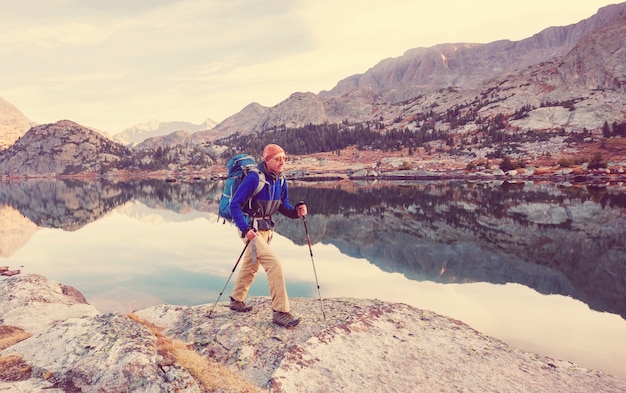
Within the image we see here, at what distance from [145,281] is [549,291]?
2156cm

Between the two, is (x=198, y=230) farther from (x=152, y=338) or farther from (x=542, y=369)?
(x=542, y=369)

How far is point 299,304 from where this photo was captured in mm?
13188

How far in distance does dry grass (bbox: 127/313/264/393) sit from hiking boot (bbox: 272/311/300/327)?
6.99ft

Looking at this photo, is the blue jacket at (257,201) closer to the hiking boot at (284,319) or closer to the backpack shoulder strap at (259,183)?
the backpack shoulder strap at (259,183)

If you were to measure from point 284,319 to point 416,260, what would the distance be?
17.4 metres

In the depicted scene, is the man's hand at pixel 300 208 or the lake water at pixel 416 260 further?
the lake water at pixel 416 260

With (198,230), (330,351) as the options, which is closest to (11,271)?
(198,230)

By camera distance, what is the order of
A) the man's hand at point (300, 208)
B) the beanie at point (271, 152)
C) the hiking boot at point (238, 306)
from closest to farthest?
the beanie at point (271, 152) < the man's hand at point (300, 208) < the hiking boot at point (238, 306)

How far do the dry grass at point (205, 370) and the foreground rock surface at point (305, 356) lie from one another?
174mm

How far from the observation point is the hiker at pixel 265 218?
32.1ft

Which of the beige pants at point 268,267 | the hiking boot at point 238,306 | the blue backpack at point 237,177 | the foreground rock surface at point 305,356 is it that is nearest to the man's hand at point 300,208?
the beige pants at point 268,267

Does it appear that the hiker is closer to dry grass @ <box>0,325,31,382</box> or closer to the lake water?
dry grass @ <box>0,325,31,382</box>

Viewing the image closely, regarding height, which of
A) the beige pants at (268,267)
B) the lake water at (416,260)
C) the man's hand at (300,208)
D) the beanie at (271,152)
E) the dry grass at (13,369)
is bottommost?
the lake water at (416,260)

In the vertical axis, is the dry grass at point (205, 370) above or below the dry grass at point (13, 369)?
below
